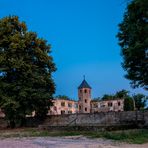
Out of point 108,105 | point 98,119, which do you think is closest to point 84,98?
point 108,105

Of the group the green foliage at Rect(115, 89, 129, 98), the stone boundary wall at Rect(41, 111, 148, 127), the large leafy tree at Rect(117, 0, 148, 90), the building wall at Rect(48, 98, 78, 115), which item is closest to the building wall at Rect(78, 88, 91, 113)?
the building wall at Rect(48, 98, 78, 115)

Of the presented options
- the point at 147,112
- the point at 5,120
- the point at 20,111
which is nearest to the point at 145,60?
the point at 147,112

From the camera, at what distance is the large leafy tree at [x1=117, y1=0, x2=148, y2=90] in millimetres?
25016

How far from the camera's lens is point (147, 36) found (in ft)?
80.5

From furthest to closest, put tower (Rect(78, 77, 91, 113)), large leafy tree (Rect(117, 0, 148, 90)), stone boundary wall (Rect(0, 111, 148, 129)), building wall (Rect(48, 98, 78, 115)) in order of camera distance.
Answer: building wall (Rect(48, 98, 78, 115))
tower (Rect(78, 77, 91, 113))
stone boundary wall (Rect(0, 111, 148, 129))
large leafy tree (Rect(117, 0, 148, 90))

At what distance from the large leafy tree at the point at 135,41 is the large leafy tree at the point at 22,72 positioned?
52.2ft

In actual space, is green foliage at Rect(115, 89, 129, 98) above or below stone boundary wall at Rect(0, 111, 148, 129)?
above

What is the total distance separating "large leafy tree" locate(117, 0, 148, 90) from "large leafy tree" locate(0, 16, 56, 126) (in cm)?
1590

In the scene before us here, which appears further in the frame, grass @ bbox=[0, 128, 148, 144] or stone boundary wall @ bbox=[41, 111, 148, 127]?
stone boundary wall @ bbox=[41, 111, 148, 127]

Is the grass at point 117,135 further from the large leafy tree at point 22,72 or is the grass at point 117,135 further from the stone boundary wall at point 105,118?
the large leafy tree at point 22,72

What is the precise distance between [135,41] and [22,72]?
1980 centimetres

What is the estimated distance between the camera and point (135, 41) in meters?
26.1

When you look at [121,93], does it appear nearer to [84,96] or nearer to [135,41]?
[84,96]

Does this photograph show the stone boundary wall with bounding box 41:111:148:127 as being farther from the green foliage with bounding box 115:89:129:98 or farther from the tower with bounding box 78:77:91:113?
the green foliage with bounding box 115:89:129:98
